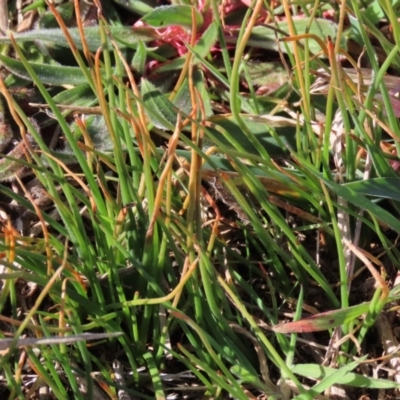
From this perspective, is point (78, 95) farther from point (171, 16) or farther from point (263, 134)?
point (263, 134)

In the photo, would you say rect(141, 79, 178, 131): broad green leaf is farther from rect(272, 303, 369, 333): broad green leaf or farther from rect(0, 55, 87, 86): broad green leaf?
rect(272, 303, 369, 333): broad green leaf

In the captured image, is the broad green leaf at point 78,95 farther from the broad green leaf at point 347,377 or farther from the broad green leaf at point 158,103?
the broad green leaf at point 347,377

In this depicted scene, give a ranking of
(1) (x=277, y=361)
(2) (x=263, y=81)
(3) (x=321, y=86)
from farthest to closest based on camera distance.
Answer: (2) (x=263, y=81) → (3) (x=321, y=86) → (1) (x=277, y=361)

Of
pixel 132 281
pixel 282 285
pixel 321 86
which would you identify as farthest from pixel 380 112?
pixel 132 281

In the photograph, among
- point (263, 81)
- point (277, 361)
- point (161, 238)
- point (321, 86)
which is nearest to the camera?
point (277, 361)

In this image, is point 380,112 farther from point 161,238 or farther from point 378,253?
point 161,238

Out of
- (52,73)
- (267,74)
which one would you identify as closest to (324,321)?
(267,74)

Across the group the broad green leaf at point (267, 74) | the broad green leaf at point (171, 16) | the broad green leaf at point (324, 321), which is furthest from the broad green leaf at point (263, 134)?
the broad green leaf at point (324, 321)

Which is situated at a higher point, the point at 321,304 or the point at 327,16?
the point at 327,16
